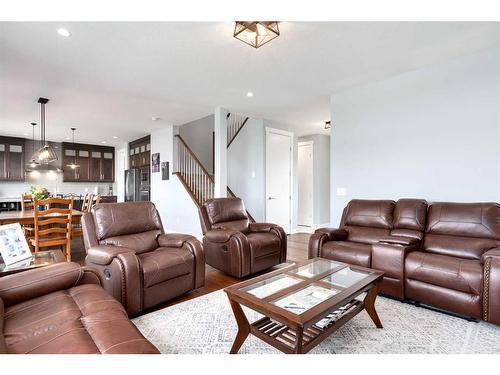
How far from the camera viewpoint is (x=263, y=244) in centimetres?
330

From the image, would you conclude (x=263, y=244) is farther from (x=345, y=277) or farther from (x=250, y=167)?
(x=250, y=167)

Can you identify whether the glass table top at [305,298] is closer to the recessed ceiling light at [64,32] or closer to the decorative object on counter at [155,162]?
Answer: the recessed ceiling light at [64,32]

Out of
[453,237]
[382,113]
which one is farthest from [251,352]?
[382,113]

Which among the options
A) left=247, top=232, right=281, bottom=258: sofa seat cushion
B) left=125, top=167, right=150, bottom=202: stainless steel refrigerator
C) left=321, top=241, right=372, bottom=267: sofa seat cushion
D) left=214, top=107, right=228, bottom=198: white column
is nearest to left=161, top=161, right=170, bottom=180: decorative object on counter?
left=125, top=167, right=150, bottom=202: stainless steel refrigerator

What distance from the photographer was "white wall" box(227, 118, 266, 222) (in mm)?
5617

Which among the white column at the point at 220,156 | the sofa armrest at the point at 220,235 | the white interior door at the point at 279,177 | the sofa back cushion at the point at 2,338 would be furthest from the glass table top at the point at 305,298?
the white interior door at the point at 279,177

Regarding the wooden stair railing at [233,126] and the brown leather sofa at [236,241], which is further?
the wooden stair railing at [233,126]

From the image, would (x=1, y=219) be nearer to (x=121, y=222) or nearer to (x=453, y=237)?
(x=121, y=222)

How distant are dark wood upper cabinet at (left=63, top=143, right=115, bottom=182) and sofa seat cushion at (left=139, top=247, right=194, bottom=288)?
7662mm

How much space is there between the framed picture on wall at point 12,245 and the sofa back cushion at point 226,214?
2.00m

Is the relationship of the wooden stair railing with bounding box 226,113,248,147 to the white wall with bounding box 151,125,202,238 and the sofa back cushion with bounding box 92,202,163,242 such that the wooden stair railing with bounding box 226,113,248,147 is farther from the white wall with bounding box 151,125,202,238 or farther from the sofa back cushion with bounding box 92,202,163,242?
the sofa back cushion with bounding box 92,202,163,242

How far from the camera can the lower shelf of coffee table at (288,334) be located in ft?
4.84

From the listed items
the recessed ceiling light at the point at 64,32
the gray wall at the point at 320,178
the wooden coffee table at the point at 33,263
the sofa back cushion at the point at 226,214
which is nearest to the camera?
the wooden coffee table at the point at 33,263

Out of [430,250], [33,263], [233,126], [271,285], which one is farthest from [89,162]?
[430,250]
